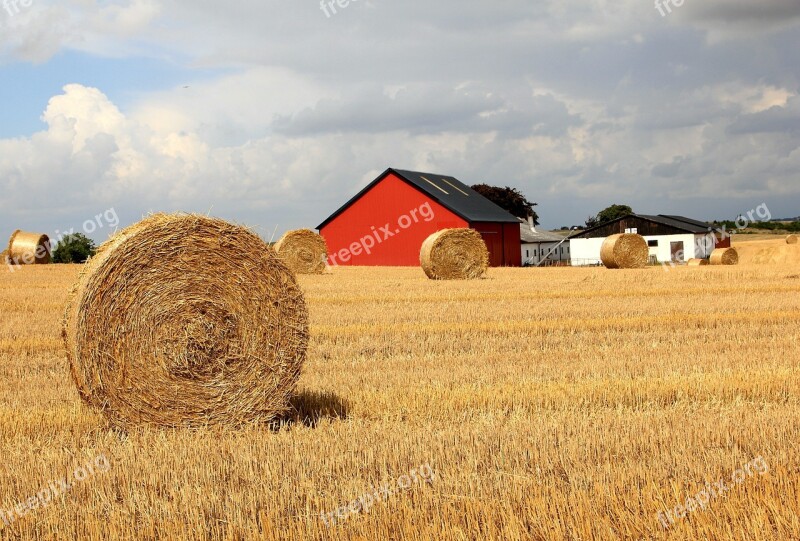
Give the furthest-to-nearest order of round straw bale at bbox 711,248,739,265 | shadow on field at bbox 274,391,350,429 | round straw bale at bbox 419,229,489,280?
round straw bale at bbox 711,248,739,265 < round straw bale at bbox 419,229,489,280 < shadow on field at bbox 274,391,350,429

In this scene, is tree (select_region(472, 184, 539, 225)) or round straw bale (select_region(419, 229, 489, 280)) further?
tree (select_region(472, 184, 539, 225))

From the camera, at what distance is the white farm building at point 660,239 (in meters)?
54.3

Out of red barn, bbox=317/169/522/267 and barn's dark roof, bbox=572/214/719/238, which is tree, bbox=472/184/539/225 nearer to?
barn's dark roof, bbox=572/214/719/238

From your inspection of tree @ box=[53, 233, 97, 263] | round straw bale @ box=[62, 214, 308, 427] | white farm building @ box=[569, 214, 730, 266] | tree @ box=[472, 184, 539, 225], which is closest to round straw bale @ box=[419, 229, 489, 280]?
round straw bale @ box=[62, 214, 308, 427]

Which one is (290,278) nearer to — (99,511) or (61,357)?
(99,511)

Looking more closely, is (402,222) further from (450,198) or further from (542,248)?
(542,248)

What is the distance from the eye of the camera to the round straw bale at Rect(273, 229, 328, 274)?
95.6 feet

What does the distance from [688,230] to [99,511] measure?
53.9 meters

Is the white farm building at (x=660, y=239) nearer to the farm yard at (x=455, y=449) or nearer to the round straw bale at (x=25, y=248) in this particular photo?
the round straw bale at (x=25, y=248)

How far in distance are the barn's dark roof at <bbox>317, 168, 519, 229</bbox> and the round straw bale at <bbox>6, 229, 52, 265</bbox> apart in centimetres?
1623

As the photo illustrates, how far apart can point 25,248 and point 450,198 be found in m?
21.4

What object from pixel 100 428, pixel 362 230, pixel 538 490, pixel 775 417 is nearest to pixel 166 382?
pixel 100 428

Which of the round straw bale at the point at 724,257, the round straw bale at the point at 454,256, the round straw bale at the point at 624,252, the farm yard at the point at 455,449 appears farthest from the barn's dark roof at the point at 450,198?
the farm yard at the point at 455,449

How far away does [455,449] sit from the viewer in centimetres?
570
